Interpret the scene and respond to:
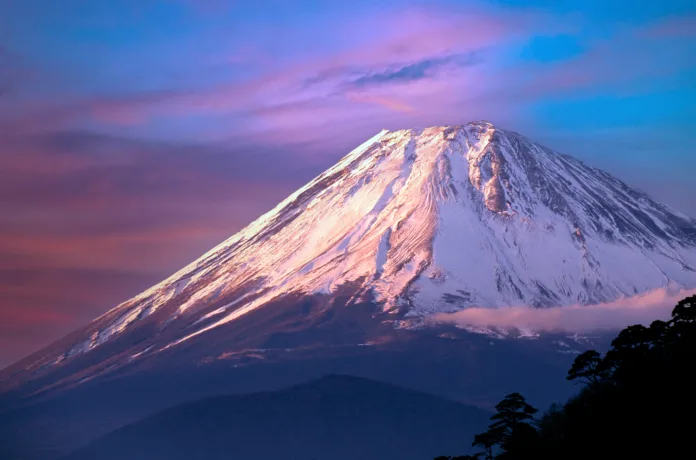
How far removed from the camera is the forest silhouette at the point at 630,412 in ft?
145

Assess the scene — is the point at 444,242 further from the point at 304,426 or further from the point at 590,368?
the point at 590,368

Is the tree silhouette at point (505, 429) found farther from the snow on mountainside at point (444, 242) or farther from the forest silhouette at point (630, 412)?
the snow on mountainside at point (444, 242)

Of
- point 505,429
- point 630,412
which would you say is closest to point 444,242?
point 505,429

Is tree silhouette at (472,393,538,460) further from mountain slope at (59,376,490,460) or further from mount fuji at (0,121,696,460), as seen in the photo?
mount fuji at (0,121,696,460)

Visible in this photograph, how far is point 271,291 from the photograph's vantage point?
523 ft

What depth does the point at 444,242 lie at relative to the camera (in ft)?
513

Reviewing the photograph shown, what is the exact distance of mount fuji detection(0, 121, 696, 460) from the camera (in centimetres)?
15162

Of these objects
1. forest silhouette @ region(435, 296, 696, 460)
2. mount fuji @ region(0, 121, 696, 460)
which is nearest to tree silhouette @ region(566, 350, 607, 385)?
forest silhouette @ region(435, 296, 696, 460)

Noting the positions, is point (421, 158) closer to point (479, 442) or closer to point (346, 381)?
point (346, 381)

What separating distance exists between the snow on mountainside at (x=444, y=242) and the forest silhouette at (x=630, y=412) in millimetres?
96489

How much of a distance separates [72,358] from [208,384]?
26824 mm

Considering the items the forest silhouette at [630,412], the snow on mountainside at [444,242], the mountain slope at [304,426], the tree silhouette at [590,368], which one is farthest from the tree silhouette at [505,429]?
the snow on mountainside at [444,242]

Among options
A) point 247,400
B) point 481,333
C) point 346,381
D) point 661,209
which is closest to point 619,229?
point 661,209

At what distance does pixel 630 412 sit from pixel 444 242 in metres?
109
